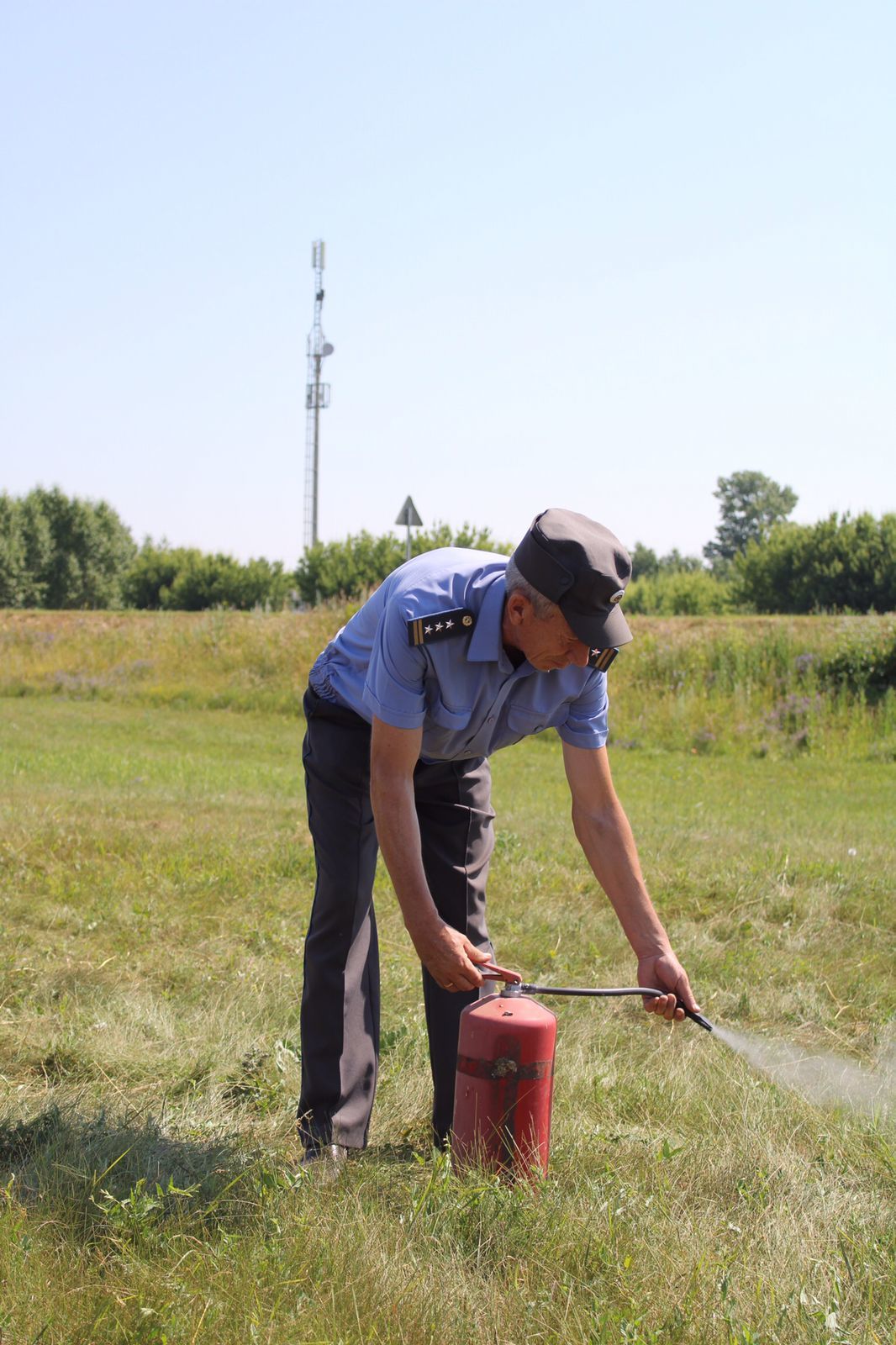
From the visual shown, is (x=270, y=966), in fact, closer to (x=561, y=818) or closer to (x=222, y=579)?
(x=561, y=818)

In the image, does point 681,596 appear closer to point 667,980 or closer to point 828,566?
point 828,566

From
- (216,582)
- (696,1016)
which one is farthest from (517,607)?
(216,582)

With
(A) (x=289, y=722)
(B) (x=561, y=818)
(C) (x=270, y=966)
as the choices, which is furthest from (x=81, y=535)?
(C) (x=270, y=966)

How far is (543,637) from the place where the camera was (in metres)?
3.00

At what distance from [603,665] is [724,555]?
11080 centimetres

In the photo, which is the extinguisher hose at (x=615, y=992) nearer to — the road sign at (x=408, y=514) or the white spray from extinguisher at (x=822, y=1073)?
A: the white spray from extinguisher at (x=822, y=1073)

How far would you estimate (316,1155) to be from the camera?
3.45 m

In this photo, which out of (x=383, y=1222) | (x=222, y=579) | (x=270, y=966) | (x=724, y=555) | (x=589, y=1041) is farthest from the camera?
(x=724, y=555)

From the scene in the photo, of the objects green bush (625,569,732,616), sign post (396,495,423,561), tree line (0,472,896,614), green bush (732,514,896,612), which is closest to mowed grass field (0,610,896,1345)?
sign post (396,495,423,561)

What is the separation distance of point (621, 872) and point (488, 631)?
91 cm

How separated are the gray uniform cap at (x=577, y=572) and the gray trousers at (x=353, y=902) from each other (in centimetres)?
78

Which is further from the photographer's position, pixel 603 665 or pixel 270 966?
pixel 270 966

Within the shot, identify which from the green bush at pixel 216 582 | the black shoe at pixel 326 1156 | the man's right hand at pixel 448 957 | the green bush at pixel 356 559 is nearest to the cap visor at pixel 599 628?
the man's right hand at pixel 448 957

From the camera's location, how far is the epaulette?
302cm
